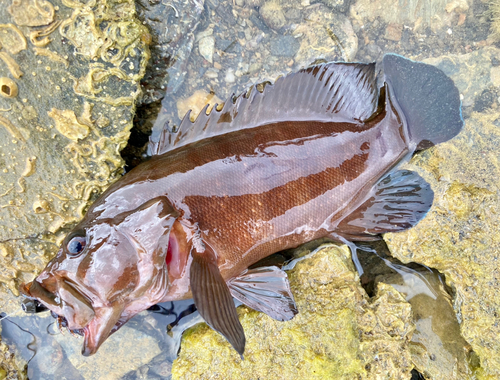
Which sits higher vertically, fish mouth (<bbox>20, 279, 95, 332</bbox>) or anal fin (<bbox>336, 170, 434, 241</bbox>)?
fish mouth (<bbox>20, 279, 95, 332</bbox>)

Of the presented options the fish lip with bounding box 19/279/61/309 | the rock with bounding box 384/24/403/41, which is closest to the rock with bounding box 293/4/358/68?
the rock with bounding box 384/24/403/41

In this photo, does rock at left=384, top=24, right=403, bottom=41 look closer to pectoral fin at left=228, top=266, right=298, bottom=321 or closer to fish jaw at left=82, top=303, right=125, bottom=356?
pectoral fin at left=228, top=266, right=298, bottom=321

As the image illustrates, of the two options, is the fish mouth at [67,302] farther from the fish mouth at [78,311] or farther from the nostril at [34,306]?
the nostril at [34,306]

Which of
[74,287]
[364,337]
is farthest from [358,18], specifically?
[74,287]

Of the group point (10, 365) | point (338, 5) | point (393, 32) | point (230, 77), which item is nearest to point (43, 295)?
point (10, 365)

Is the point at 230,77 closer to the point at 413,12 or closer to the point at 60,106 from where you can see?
the point at 60,106

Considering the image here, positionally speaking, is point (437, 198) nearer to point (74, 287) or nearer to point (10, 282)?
point (74, 287)
